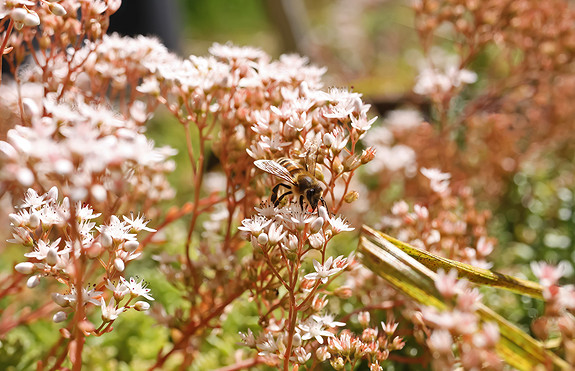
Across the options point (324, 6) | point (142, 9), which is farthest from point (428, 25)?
point (324, 6)

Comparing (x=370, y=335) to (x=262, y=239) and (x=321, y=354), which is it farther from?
(x=262, y=239)

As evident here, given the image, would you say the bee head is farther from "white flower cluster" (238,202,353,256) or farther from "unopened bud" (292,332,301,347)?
"unopened bud" (292,332,301,347)

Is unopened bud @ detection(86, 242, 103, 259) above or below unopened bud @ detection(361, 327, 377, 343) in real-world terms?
above

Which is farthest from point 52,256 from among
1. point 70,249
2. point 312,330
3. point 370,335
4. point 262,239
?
point 370,335

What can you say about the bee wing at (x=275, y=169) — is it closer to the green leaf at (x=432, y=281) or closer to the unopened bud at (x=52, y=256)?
the green leaf at (x=432, y=281)

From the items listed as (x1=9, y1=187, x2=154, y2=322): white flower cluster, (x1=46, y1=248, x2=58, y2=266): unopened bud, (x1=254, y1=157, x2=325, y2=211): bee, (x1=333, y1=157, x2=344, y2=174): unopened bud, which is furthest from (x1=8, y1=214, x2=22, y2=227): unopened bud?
(x1=333, y1=157, x2=344, y2=174): unopened bud

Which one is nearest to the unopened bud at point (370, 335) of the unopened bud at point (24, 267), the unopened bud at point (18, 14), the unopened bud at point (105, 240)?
the unopened bud at point (105, 240)

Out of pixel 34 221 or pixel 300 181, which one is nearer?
pixel 34 221

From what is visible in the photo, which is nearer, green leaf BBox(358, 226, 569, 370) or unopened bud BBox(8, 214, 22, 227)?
green leaf BBox(358, 226, 569, 370)
